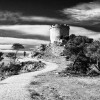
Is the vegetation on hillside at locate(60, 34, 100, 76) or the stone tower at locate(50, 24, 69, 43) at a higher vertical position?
the stone tower at locate(50, 24, 69, 43)

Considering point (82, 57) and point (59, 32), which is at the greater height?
point (59, 32)

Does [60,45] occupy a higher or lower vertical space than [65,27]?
lower

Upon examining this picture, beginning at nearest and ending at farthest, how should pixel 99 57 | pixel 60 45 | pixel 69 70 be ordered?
1. pixel 99 57
2. pixel 69 70
3. pixel 60 45

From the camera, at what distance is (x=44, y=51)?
99938mm

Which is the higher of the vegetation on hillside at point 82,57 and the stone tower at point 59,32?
the stone tower at point 59,32

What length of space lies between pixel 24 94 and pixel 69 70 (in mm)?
28553

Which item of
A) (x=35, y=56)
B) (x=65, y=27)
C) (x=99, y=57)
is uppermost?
(x=65, y=27)

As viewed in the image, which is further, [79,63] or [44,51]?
[44,51]

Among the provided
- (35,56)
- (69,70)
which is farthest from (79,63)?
(35,56)

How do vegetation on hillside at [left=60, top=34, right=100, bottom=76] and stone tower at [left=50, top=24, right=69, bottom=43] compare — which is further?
stone tower at [left=50, top=24, right=69, bottom=43]

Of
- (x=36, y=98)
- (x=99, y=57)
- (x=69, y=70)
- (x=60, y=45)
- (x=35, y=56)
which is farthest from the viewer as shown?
(x=35, y=56)

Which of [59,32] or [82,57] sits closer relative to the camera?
[82,57]

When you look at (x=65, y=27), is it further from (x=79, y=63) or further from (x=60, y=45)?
(x=79, y=63)

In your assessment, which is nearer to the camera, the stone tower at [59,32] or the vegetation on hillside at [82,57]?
the vegetation on hillside at [82,57]
